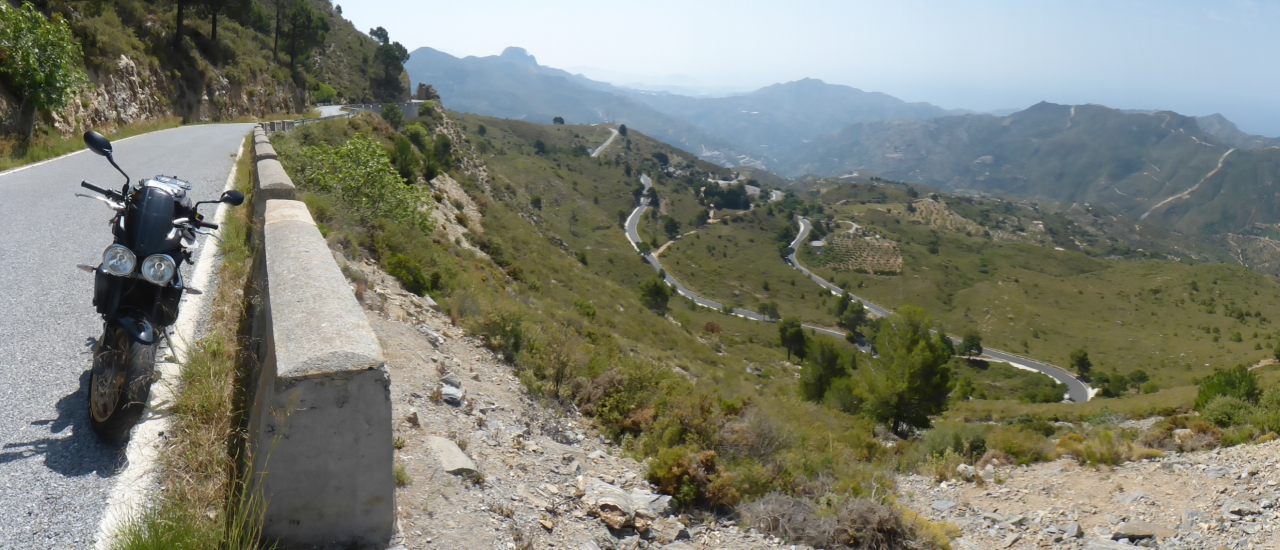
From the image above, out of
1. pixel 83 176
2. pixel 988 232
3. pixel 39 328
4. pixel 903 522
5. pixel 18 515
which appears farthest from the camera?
pixel 988 232

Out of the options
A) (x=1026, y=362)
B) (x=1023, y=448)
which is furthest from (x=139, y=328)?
(x=1026, y=362)

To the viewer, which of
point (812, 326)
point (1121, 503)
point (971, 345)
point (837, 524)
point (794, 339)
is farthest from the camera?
point (812, 326)

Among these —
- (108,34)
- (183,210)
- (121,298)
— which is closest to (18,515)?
(121,298)

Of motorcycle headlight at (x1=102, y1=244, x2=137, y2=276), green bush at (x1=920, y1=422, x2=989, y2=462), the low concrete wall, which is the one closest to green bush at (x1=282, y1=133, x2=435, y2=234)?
motorcycle headlight at (x1=102, y1=244, x2=137, y2=276)

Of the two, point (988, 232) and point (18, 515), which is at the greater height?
point (18, 515)

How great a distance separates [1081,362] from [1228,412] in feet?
230

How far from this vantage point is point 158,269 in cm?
402

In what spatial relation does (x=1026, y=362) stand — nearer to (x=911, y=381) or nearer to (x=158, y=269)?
(x=911, y=381)

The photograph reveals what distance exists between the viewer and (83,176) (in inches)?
488

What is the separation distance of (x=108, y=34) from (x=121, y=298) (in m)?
30.4

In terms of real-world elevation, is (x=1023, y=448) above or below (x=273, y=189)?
below

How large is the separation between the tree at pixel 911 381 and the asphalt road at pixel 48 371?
2057 centimetres

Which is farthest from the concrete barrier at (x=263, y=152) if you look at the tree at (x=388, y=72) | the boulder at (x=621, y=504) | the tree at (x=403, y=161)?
the tree at (x=388, y=72)

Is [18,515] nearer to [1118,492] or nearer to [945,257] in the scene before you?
[1118,492]
